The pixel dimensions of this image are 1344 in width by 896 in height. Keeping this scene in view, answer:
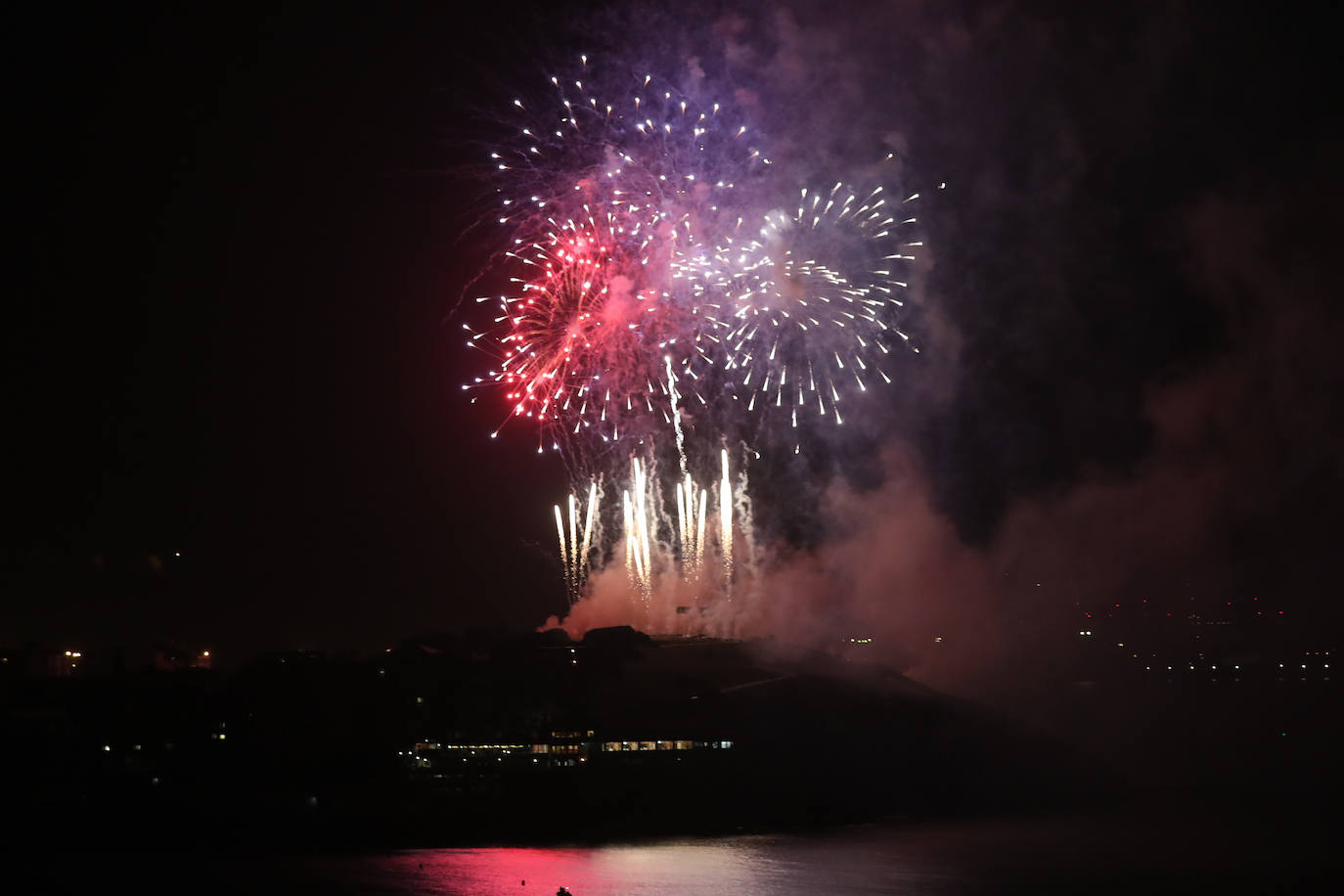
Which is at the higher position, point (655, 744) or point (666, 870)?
point (655, 744)

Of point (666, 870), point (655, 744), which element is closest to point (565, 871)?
point (666, 870)

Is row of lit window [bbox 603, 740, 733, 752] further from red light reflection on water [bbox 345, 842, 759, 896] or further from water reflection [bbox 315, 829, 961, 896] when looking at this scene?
red light reflection on water [bbox 345, 842, 759, 896]

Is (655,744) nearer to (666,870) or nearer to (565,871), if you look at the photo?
(666,870)

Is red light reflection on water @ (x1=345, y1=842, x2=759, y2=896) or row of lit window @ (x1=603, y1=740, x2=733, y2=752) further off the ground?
row of lit window @ (x1=603, y1=740, x2=733, y2=752)

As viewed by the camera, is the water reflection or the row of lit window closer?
the water reflection

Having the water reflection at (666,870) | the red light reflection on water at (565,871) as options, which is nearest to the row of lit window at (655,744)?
the water reflection at (666,870)

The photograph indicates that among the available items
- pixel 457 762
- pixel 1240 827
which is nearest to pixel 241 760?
pixel 457 762

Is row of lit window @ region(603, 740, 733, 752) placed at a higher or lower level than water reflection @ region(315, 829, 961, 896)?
higher

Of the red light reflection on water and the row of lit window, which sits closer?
the red light reflection on water

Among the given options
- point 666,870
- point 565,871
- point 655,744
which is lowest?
point 666,870

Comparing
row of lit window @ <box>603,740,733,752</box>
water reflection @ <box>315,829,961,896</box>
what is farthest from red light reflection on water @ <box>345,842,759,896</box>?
row of lit window @ <box>603,740,733,752</box>

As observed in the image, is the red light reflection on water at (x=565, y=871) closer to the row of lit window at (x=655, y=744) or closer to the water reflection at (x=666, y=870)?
the water reflection at (x=666, y=870)

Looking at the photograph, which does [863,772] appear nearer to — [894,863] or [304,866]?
[894,863]
